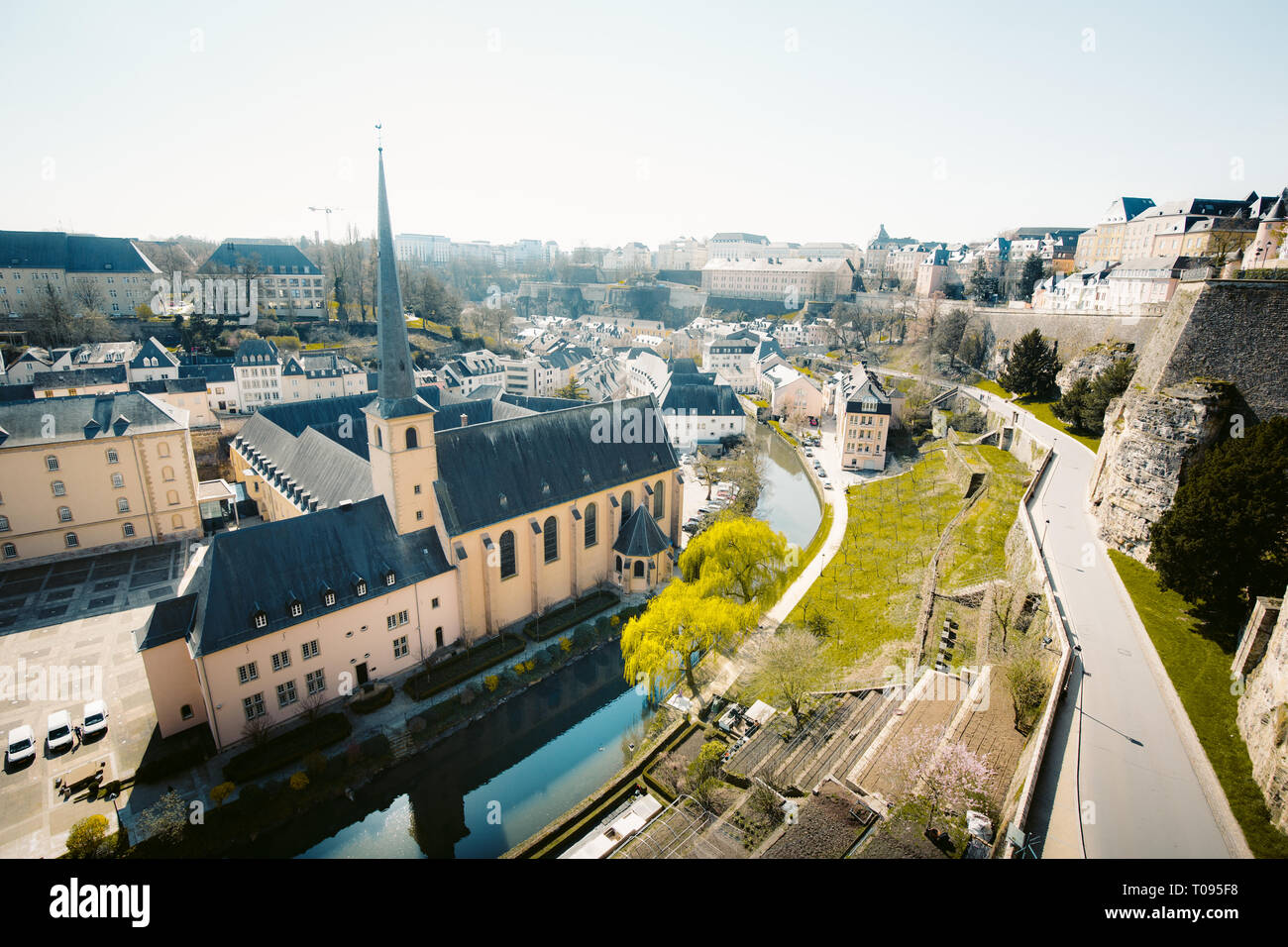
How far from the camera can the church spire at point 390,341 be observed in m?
24.8

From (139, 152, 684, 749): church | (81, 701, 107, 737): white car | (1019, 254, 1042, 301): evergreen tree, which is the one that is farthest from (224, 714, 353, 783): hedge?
(1019, 254, 1042, 301): evergreen tree

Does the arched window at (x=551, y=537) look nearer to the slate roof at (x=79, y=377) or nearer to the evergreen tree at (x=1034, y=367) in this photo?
the slate roof at (x=79, y=377)

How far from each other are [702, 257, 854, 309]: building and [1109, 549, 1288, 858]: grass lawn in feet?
361

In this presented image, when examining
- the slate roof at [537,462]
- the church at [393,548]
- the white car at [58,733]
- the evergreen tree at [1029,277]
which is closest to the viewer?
the white car at [58,733]

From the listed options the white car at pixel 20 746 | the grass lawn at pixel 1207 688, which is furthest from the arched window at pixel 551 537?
the grass lawn at pixel 1207 688

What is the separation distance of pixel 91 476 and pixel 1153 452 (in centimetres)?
5321

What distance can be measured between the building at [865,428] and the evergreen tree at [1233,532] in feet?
111

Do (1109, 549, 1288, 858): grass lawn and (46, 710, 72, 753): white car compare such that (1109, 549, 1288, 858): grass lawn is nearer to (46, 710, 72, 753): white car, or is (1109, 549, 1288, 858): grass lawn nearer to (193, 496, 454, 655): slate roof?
(193, 496, 454, 655): slate roof

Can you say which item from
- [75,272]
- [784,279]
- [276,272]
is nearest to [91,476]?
[75,272]

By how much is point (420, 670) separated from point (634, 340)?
88334 millimetres

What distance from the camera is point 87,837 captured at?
18109 mm

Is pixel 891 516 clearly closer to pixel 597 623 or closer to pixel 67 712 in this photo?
pixel 597 623
